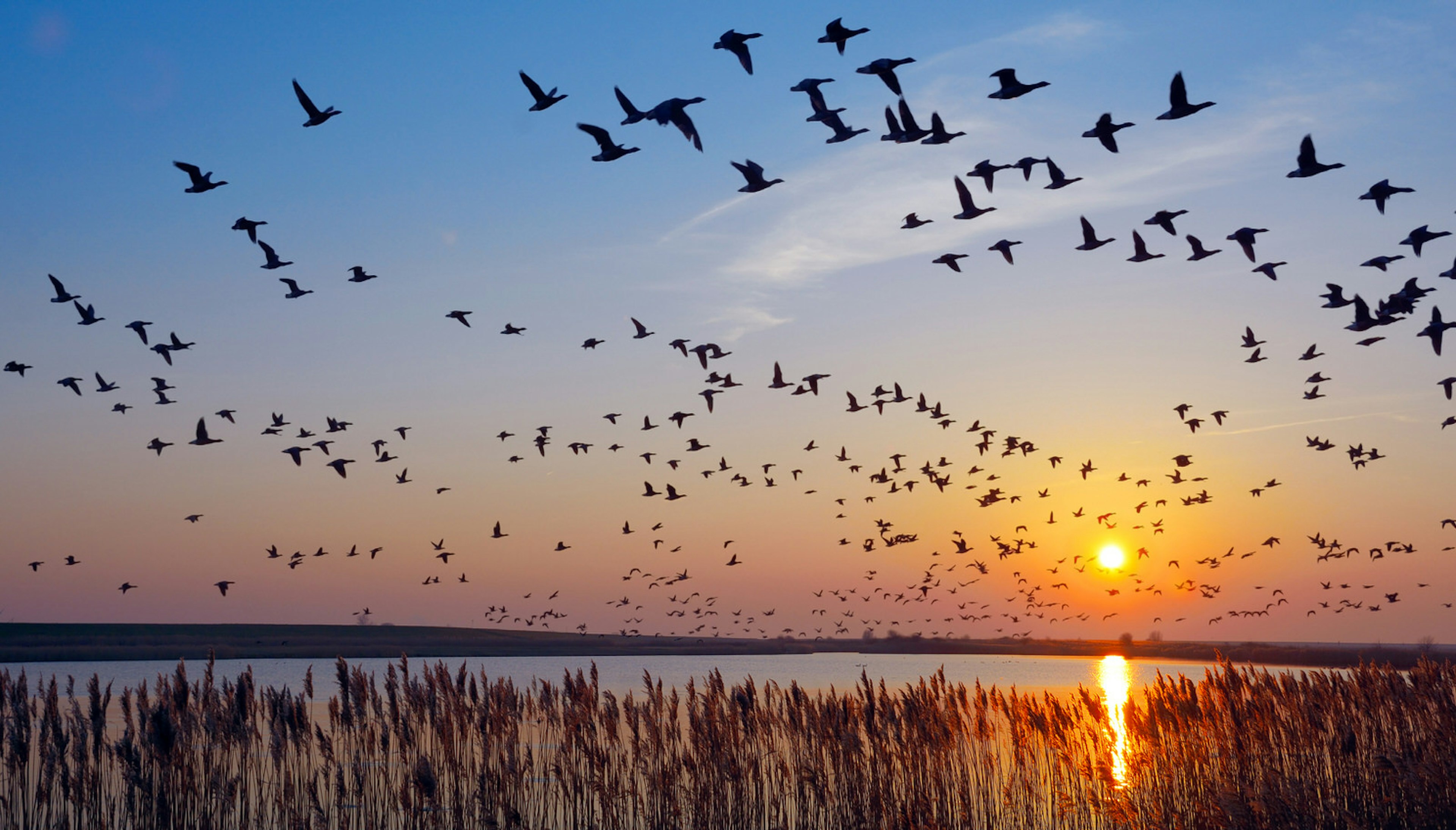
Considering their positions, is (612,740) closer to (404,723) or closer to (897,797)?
(404,723)

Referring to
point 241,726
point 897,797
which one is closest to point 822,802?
point 897,797

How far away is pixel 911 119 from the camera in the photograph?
→ 20.9 metres

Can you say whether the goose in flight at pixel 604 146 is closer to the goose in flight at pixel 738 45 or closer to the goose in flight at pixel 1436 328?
the goose in flight at pixel 738 45

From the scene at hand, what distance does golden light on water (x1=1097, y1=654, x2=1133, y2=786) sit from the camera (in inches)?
681

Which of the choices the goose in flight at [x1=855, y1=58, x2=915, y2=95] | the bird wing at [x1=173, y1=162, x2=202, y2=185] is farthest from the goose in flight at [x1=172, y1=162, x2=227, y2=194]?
the goose in flight at [x1=855, y1=58, x2=915, y2=95]

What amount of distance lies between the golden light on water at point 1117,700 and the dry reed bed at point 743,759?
1.03 ft

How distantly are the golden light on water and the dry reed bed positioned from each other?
313 millimetres

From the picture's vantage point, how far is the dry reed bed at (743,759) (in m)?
15.1

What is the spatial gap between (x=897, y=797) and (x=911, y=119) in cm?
1235

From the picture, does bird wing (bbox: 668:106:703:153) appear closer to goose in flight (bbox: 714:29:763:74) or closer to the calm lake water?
goose in flight (bbox: 714:29:763:74)

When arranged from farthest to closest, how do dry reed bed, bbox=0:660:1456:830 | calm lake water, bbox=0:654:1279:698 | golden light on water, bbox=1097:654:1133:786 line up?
calm lake water, bbox=0:654:1279:698 < golden light on water, bbox=1097:654:1133:786 < dry reed bed, bbox=0:660:1456:830

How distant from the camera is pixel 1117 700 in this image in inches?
1810

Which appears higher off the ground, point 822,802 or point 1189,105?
point 1189,105

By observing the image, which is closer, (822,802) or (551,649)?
(822,802)
